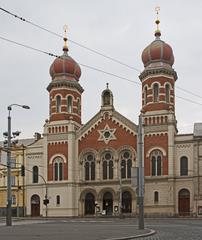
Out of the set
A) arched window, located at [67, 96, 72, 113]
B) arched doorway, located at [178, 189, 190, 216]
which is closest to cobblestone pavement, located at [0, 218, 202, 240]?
arched doorway, located at [178, 189, 190, 216]

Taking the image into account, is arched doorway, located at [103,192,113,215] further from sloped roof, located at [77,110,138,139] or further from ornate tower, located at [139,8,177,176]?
sloped roof, located at [77,110,138,139]

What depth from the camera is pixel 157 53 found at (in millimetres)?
78375

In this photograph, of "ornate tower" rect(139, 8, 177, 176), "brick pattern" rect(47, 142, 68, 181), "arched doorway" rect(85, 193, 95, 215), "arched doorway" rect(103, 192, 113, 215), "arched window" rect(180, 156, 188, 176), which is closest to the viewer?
"arched window" rect(180, 156, 188, 176)

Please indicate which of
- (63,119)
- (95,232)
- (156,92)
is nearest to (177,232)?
(95,232)

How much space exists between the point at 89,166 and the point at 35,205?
1049 centimetres

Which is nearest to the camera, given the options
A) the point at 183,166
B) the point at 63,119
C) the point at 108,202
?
the point at 183,166

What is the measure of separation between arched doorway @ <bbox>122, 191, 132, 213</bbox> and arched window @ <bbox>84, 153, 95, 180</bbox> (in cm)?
535

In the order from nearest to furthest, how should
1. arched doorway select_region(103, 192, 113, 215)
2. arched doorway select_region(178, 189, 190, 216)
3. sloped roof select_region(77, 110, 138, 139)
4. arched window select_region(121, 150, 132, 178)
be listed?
arched doorway select_region(178, 189, 190, 216), arched window select_region(121, 150, 132, 178), arched doorway select_region(103, 192, 113, 215), sloped roof select_region(77, 110, 138, 139)

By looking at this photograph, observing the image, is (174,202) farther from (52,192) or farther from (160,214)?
(52,192)

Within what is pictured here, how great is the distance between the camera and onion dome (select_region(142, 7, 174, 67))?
257 ft

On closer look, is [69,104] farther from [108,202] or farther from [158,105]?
[108,202]

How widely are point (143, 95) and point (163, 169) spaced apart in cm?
1176

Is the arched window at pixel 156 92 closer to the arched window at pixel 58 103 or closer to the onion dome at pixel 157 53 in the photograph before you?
the onion dome at pixel 157 53

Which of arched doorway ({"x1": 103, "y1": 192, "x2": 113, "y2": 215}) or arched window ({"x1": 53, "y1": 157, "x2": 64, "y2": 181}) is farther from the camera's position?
arched window ({"x1": 53, "y1": 157, "x2": 64, "y2": 181})
